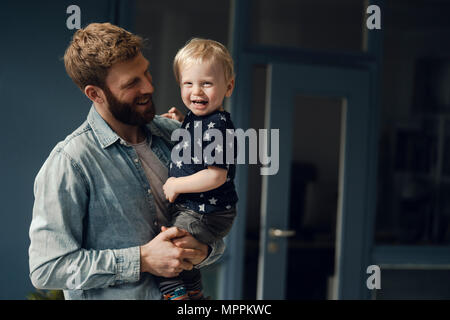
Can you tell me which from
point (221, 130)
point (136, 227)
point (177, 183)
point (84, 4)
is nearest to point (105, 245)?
point (136, 227)

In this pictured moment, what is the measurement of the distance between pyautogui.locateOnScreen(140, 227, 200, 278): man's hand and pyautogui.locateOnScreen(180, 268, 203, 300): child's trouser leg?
0.06 meters

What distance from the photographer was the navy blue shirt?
39.5 inches

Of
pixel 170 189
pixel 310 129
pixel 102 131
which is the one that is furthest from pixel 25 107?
pixel 310 129

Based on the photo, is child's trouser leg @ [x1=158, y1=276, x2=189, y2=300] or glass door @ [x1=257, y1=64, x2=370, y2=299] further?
glass door @ [x1=257, y1=64, x2=370, y2=299]

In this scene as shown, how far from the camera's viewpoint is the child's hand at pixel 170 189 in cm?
103

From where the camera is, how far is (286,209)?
2.70m

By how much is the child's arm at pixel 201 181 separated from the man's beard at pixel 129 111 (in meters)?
0.14

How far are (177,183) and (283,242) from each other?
1804mm

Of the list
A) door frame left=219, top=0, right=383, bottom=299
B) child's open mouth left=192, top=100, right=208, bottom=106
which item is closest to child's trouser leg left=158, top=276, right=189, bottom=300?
child's open mouth left=192, top=100, right=208, bottom=106

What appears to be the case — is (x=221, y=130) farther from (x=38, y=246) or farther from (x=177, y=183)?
(x=38, y=246)

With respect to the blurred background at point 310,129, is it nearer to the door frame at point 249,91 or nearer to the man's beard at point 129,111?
the door frame at point 249,91

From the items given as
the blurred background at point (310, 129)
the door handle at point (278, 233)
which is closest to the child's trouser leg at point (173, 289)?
the blurred background at point (310, 129)

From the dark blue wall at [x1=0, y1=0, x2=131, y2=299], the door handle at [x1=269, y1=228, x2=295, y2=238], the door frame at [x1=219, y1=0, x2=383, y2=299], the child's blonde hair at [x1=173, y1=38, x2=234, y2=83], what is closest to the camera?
the child's blonde hair at [x1=173, y1=38, x2=234, y2=83]

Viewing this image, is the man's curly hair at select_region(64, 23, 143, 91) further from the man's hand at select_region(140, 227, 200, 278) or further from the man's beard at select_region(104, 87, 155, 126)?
the man's hand at select_region(140, 227, 200, 278)
